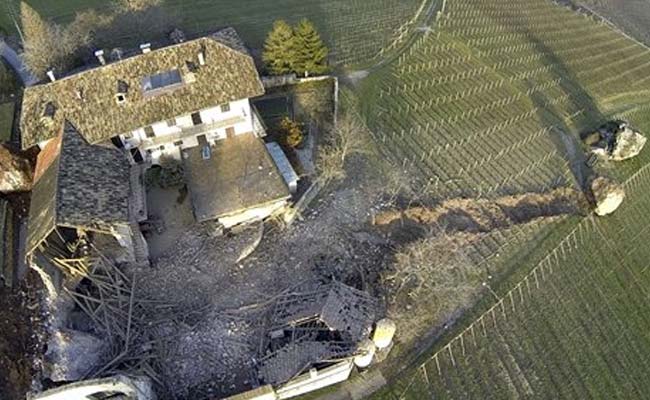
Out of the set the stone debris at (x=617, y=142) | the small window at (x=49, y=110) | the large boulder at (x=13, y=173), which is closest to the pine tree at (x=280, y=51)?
the small window at (x=49, y=110)

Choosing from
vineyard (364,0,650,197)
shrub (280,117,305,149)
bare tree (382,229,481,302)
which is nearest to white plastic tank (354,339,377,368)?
bare tree (382,229,481,302)

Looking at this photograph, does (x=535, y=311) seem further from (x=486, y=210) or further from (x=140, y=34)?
(x=140, y=34)

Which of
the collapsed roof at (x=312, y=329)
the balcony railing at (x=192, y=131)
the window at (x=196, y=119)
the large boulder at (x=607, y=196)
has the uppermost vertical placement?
the window at (x=196, y=119)

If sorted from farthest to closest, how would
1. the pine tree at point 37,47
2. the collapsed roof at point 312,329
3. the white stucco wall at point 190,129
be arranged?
the pine tree at point 37,47 < the white stucco wall at point 190,129 < the collapsed roof at point 312,329

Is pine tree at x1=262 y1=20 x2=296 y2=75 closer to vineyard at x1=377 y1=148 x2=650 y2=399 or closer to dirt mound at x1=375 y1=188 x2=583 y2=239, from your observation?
dirt mound at x1=375 y1=188 x2=583 y2=239

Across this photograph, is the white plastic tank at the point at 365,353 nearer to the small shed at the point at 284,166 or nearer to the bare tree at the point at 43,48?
the small shed at the point at 284,166

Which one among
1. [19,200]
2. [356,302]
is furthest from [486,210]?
[19,200]

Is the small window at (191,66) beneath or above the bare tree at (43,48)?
above
